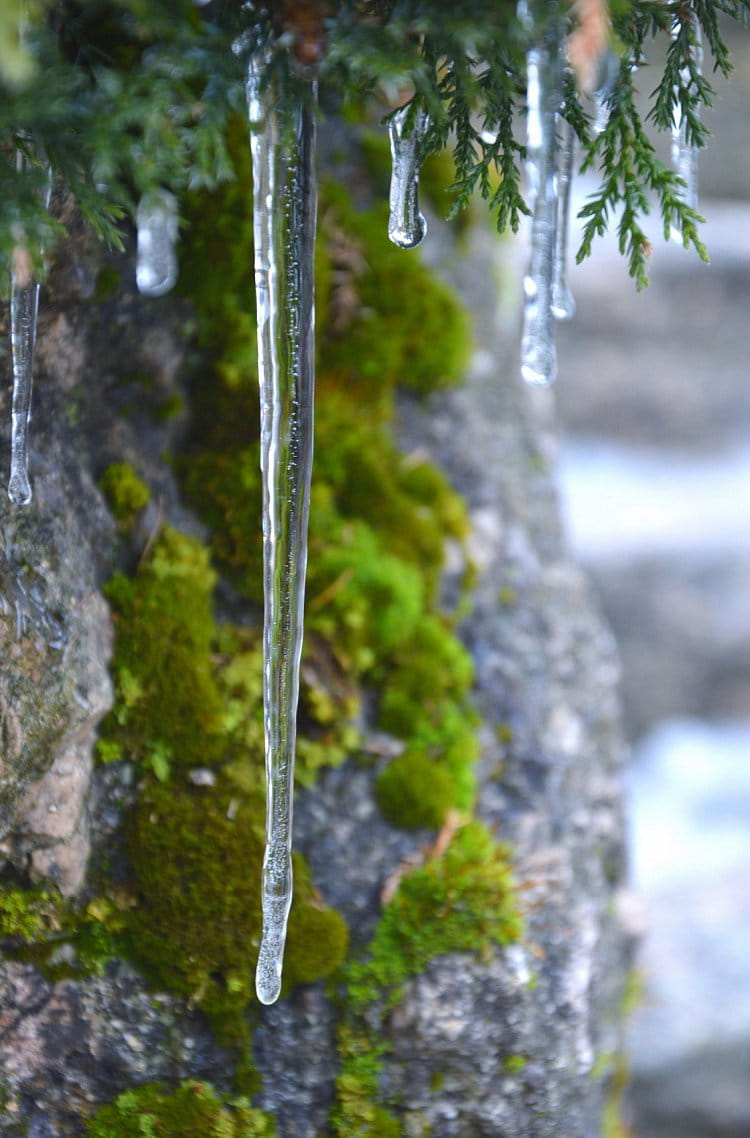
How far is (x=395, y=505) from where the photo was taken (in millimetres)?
3781

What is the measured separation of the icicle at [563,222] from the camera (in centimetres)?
266

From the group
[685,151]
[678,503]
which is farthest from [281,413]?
[678,503]

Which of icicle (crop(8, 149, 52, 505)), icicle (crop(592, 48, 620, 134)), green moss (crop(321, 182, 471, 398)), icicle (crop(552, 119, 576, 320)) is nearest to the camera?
icicle (crop(592, 48, 620, 134))

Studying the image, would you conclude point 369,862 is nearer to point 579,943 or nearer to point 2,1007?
point 579,943

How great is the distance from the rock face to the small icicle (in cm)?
76

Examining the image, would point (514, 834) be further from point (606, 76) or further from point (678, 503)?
point (678, 503)

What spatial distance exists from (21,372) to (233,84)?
94cm

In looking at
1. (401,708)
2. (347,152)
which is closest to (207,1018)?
(401,708)

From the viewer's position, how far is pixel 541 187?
2215 millimetres

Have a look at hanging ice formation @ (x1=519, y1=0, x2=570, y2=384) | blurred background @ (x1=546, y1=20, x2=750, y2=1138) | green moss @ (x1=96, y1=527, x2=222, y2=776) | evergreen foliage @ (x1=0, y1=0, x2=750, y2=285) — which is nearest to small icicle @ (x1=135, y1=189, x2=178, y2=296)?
evergreen foliage @ (x1=0, y1=0, x2=750, y2=285)

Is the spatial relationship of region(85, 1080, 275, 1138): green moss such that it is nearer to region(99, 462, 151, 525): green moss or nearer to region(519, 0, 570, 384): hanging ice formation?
region(99, 462, 151, 525): green moss

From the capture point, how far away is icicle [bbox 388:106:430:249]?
8.06 feet

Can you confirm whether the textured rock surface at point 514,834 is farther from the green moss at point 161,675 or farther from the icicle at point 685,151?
the icicle at point 685,151

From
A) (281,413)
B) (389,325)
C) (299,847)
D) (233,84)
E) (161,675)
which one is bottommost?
(299,847)
